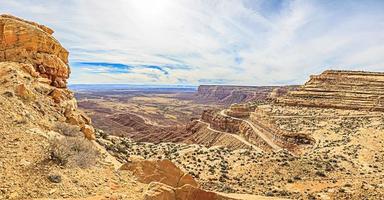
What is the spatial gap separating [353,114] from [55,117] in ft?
151

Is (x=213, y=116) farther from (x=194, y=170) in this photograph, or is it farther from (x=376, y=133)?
(x=194, y=170)

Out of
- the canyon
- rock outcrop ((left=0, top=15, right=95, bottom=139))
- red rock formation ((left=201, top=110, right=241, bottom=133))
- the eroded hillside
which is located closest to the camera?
the eroded hillside

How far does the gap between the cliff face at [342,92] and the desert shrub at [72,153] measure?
167ft

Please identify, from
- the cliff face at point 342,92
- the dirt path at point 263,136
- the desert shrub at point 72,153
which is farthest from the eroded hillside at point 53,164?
the cliff face at point 342,92

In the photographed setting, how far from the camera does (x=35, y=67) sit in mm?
22406

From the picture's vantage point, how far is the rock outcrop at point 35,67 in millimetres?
17789

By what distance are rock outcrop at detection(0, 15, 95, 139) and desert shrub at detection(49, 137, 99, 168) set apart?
5.32 meters

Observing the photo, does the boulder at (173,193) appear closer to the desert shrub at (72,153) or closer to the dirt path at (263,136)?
the desert shrub at (72,153)

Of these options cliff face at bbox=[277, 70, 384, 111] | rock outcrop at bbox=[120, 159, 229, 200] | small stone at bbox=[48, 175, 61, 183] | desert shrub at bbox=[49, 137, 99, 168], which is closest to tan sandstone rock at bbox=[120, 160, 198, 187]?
rock outcrop at bbox=[120, 159, 229, 200]

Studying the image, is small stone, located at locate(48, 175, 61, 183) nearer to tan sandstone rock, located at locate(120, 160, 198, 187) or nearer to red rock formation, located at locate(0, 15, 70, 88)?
tan sandstone rock, located at locate(120, 160, 198, 187)

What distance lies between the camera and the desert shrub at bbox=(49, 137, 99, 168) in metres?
10.9

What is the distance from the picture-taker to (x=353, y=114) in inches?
2042

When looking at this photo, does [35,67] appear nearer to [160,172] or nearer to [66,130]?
[66,130]

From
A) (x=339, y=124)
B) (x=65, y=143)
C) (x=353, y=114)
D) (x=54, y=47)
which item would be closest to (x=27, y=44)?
(x=54, y=47)
